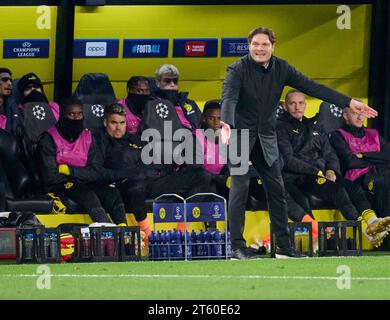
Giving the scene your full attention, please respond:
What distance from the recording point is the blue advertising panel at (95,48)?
18.0 metres

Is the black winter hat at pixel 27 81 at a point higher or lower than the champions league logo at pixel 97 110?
higher

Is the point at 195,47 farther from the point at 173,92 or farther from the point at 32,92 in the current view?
the point at 32,92

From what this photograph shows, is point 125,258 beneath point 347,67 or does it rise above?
beneath

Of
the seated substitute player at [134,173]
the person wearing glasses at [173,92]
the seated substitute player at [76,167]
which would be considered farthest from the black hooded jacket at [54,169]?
the person wearing glasses at [173,92]

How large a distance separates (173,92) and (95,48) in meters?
1.12

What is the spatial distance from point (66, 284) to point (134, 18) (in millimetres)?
7480

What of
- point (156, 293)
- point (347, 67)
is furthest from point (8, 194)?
point (156, 293)

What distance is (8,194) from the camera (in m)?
16.4

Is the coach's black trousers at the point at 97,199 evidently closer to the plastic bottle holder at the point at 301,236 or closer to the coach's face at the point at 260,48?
the plastic bottle holder at the point at 301,236

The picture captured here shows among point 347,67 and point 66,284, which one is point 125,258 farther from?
point 347,67

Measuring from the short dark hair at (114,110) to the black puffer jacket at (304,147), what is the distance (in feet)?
6.00

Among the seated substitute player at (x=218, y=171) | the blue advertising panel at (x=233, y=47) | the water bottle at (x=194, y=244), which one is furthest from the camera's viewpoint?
the blue advertising panel at (x=233, y=47)

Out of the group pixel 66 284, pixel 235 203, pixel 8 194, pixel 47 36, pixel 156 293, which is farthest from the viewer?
pixel 47 36

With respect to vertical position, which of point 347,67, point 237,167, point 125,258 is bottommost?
point 125,258
